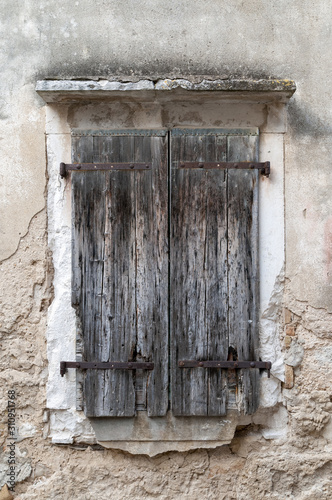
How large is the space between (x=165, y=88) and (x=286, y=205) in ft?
3.47

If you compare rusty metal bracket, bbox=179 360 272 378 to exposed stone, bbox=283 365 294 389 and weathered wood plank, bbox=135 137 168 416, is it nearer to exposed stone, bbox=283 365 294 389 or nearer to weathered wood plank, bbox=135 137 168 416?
weathered wood plank, bbox=135 137 168 416

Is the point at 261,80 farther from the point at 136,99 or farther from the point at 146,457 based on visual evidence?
the point at 146,457

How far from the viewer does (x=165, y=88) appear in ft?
9.36

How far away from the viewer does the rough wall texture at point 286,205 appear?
3.10 m

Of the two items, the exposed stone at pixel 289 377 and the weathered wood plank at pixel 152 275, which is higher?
the weathered wood plank at pixel 152 275

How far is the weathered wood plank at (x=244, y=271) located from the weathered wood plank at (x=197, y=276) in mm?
56

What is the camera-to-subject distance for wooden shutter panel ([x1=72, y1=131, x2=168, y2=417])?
9.97 feet

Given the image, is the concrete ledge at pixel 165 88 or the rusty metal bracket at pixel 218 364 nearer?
the concrete ledge at pixel 165 88

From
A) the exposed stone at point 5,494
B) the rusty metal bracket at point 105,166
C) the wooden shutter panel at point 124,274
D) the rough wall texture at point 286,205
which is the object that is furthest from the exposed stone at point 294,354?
the exposed stone at point 5,494

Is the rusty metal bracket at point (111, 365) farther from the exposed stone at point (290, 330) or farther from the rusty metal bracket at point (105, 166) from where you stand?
the rusty metal bracket at point (105, 166)

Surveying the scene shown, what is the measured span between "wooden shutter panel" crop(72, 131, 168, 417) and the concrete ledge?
46 cm

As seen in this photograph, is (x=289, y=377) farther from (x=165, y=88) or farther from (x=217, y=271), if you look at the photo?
(x=165, y=88)

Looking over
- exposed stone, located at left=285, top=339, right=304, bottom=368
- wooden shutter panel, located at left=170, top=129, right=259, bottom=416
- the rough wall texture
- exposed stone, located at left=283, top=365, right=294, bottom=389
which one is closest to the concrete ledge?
the rough wall texture

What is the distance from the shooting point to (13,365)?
10.3 feet
